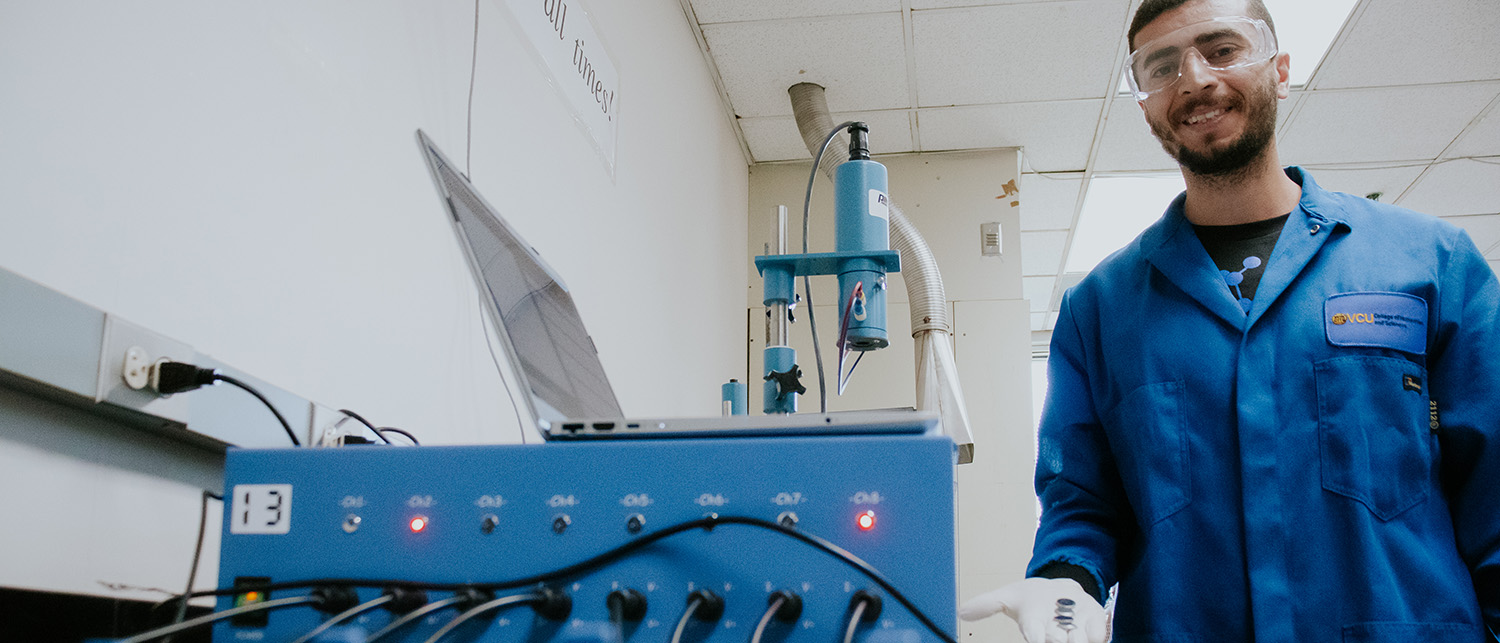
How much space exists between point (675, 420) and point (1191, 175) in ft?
3.26

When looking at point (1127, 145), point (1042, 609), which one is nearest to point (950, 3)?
point (1127, 145)

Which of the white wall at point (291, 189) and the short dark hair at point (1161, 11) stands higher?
the short dark hair at point (1161, 11)

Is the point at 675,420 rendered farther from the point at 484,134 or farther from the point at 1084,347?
the point at 484,134

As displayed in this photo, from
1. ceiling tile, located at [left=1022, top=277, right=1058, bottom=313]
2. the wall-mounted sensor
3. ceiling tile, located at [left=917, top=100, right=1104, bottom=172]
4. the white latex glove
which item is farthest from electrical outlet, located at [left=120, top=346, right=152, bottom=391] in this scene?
ceiling tile, located at [left=1022, top=277, right=1058, bottom=313]

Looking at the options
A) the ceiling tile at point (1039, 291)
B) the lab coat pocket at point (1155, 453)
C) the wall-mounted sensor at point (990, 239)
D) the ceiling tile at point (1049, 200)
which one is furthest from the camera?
the ceiling tile at point (1039, 291)

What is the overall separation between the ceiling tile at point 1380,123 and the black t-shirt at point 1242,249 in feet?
8.52

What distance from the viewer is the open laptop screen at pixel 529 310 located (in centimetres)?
86

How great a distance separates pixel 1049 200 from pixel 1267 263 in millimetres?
3204

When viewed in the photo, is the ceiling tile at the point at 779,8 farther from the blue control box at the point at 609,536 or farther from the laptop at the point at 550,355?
the blue control box at the point at 609,536

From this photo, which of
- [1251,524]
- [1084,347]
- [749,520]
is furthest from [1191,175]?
[749,520]

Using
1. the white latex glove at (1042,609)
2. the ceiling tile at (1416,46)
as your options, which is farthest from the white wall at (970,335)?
the white latex glove at (1042,609)

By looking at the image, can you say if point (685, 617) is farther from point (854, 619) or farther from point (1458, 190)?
point (1458, 190)

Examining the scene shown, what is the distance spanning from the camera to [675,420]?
0.65 meters

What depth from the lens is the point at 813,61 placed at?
331cm
